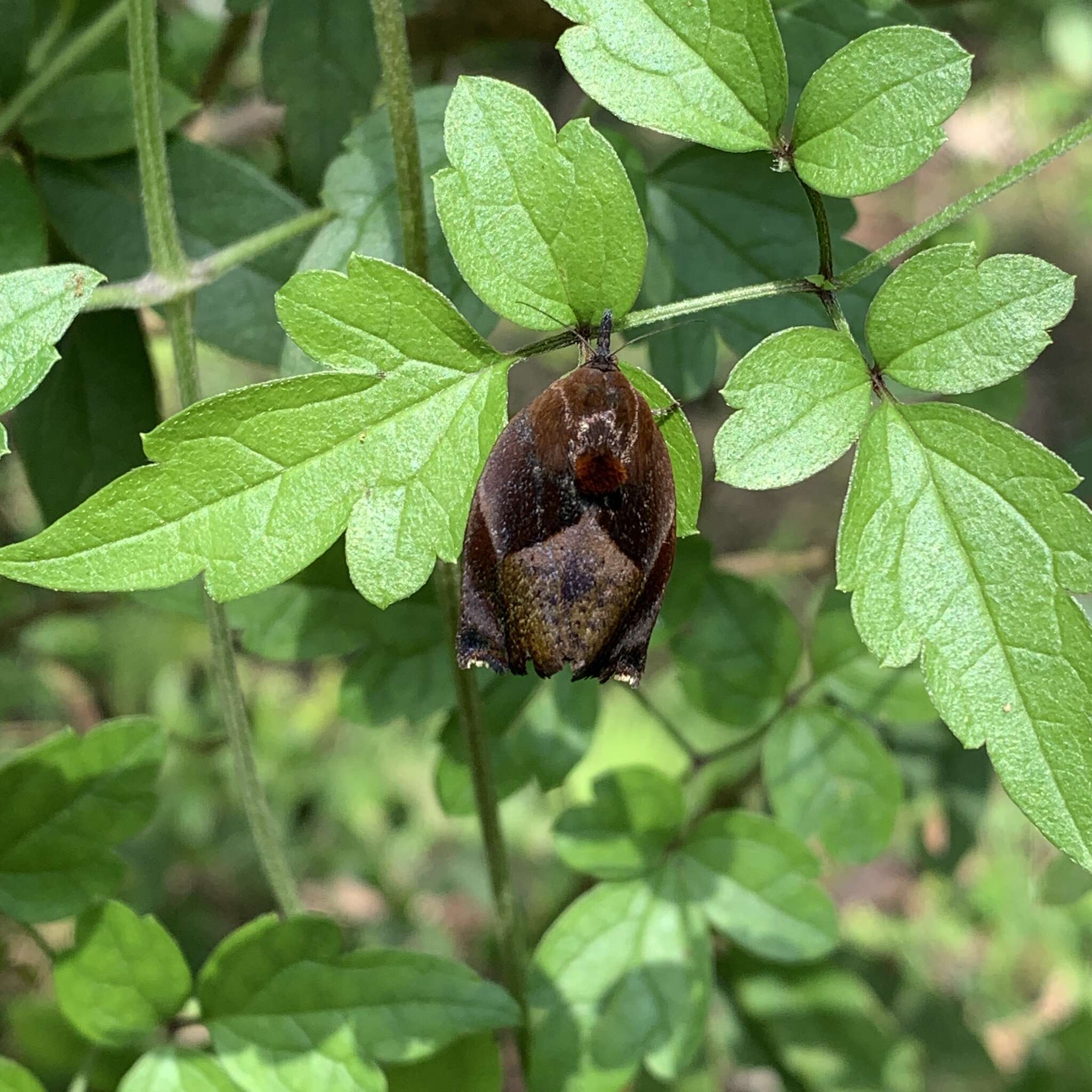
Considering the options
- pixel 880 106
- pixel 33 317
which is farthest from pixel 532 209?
pixel 33 317

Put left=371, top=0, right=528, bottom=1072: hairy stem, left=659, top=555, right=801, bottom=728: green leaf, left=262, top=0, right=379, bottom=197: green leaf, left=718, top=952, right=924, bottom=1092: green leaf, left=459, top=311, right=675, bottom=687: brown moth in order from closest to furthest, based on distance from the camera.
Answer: left=459, top=311, right=675, bottom=687: brown moth, left=371, top=0, right=528, bottom=1072: hairy stem, left=262, top=0, right=379, bottom=197: green leaf, left=659, top=555, right=801, bottom=728: green leaf, left=718, top=952, right=924, bottom=1092: green leaf

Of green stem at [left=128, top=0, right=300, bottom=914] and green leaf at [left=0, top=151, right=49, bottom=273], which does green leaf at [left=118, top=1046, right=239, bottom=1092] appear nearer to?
green stem at [left=128, top=0, right=300, bottom=914]

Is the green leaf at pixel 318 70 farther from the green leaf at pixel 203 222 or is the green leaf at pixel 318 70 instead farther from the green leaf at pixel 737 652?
the green leaf at pixel 737 652

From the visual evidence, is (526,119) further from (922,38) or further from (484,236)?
(922,38)

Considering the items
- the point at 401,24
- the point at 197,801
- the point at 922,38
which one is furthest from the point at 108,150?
the point at 197,801

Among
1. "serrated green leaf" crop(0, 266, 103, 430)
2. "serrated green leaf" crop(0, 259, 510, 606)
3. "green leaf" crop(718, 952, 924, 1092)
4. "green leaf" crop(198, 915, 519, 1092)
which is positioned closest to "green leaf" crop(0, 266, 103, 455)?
"serrated green leaf" crop(0, 266, 103, 430)

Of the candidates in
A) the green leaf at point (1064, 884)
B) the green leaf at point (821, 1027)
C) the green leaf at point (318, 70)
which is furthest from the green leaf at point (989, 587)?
the green leaf at point (821, 1027)
